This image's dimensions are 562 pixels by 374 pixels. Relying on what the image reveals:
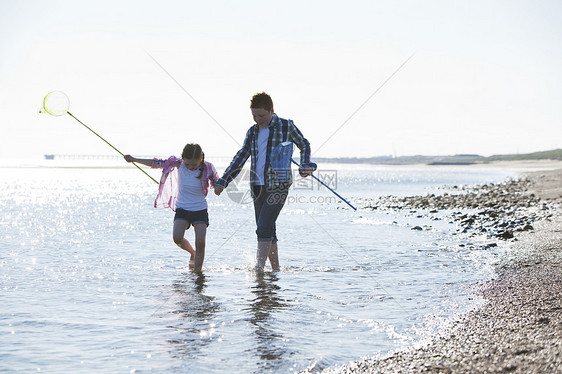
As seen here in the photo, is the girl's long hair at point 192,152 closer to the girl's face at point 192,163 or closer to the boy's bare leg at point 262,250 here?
the girl's face at point 192,163

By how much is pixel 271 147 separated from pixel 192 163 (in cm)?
136

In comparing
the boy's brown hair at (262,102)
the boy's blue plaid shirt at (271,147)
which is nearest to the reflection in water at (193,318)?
the boy's blue plaid shirt at (271,147)

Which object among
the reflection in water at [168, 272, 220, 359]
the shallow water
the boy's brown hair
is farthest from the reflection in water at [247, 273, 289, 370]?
the boy's brown hair

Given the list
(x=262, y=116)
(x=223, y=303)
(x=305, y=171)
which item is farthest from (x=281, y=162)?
(x=223, y=303)

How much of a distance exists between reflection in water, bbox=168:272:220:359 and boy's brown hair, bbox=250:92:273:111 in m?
2.59

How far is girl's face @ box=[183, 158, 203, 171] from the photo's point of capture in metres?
8.01

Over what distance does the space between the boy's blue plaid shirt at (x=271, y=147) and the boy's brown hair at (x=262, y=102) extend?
0.63 ft

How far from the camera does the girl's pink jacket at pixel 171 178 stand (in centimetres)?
818

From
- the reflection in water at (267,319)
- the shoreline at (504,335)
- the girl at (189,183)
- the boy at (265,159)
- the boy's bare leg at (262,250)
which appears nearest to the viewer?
the shoreline at (504,335)

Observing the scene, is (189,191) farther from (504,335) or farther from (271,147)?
(504,335)

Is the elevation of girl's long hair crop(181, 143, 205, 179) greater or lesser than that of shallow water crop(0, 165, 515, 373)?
greater

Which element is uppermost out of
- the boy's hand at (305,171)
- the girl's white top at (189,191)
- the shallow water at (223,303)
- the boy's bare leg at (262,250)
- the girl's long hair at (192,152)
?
the girl's long hair at (192,152)

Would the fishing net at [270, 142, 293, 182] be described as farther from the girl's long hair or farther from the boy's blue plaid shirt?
the girl's long hair

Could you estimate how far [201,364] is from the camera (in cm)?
452
